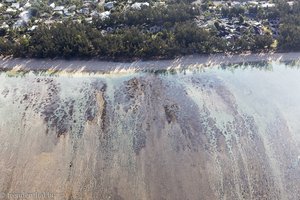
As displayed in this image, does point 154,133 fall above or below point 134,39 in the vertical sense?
below

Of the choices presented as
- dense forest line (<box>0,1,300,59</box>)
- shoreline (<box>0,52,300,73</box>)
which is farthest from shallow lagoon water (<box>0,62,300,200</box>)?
dense forest line (<box>0,1,300,59</box>)

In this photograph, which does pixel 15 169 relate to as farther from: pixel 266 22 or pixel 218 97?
pixel 266 22

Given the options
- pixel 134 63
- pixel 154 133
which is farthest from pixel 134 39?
pixel 154 133

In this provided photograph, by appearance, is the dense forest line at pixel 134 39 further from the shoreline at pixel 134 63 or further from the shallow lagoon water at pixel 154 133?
the shallow lagoon water at pixel 154 133

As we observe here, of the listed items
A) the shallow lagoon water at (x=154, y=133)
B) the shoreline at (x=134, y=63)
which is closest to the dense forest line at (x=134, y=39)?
the shoreline at (x=134, y=63)

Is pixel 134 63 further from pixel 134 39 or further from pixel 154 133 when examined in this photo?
pixel 154 133

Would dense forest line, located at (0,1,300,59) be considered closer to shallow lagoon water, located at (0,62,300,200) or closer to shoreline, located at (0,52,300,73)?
shoreline, located at (0,52,300,73)
